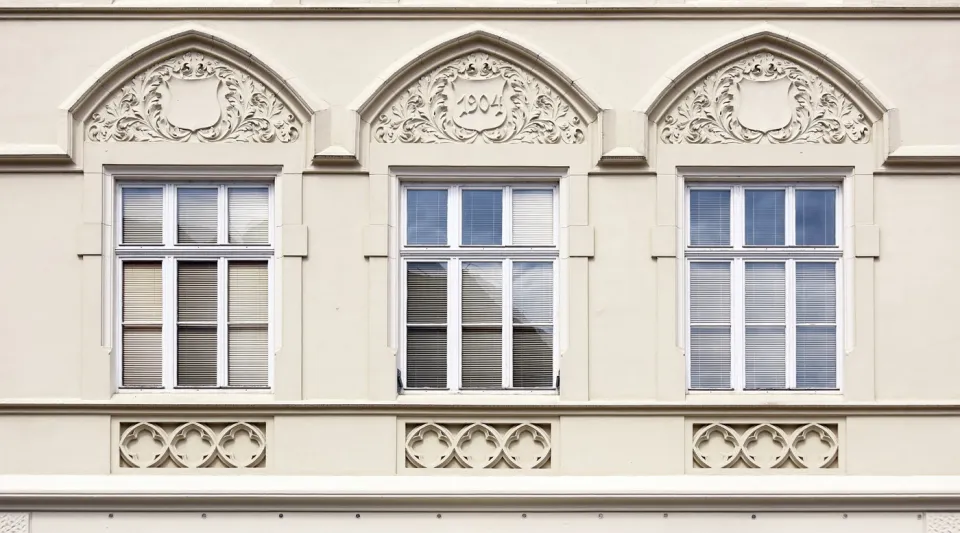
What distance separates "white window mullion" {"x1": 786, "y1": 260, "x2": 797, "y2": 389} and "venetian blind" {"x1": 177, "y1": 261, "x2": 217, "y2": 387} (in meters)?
4.54

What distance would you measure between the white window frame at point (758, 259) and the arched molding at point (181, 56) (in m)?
3.14

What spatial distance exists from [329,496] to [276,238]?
204cm

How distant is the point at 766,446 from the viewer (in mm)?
6957

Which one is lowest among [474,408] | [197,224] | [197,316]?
[474,408]

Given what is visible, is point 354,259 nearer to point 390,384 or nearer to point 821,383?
point 390,384

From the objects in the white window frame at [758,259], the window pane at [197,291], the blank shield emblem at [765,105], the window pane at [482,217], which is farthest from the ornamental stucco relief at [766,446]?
the window pane at [197,291]

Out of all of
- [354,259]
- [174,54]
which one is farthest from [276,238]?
[174,54]

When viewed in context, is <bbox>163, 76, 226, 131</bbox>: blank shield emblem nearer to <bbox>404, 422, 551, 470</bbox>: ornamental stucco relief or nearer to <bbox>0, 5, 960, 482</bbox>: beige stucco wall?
<bbox>0, 5, 960, 482</bbox>: beige stucco wall

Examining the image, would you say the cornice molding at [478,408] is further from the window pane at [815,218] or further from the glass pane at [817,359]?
the window pane at [815,218]

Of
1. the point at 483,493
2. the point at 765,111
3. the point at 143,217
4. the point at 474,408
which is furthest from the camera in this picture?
the point at 143,217

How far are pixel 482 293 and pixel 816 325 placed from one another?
266 centimetres

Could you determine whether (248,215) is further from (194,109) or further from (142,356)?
(142,356)

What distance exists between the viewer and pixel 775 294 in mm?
7086

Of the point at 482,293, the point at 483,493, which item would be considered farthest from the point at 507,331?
the point at 483,493
